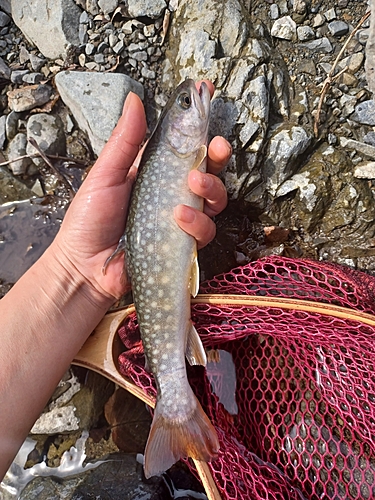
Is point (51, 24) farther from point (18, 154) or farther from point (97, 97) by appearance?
point (18, 154)

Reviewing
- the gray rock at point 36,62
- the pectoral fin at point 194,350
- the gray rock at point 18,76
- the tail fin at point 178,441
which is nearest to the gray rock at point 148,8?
the gray rock at point 36,62

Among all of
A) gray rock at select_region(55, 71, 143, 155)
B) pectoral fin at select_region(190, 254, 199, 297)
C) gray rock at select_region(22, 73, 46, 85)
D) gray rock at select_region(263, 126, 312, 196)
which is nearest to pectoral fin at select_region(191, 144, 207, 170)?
pectoral fin at select_region(190, 254, 199, 297)

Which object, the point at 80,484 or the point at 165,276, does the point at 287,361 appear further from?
the point at 80,484

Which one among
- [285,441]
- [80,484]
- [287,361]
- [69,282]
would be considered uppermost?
[69,282]

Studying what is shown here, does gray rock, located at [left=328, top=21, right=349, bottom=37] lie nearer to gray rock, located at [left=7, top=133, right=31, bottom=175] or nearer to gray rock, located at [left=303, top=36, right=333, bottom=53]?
gray rock, located at [left=303, top=36, right=333, bottom=53]

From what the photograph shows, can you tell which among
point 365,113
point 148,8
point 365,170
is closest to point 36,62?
point 148,8

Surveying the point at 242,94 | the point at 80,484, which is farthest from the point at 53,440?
the point at 242,94
